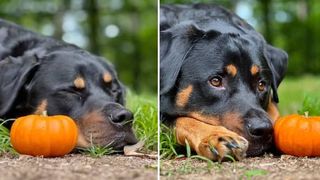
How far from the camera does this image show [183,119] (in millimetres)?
4895

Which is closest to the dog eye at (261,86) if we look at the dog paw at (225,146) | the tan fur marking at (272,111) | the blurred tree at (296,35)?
the tan fur marking at (272,111)

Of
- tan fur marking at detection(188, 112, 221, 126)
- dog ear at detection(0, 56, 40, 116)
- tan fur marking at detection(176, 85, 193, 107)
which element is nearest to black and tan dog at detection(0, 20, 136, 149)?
dog ear at detection(0, 56, 40, 116)

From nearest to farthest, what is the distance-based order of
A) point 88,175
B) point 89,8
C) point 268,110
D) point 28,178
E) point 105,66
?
1. point 28,178
2. point 88,175
3. point 268,110
4. point 105,66
5. point 89,8

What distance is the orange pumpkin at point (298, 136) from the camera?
479cm

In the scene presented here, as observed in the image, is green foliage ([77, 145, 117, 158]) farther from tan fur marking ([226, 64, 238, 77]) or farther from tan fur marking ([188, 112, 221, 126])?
tan fur marking ([226, 64, 238, 77])

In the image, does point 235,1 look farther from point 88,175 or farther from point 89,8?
point 88,175

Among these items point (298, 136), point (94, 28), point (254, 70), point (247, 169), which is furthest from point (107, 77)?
point (94, 28)

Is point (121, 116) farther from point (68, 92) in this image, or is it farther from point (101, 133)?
point (68, 92)

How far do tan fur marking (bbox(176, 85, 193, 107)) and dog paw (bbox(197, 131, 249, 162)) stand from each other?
626mm

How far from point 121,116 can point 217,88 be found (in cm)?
75

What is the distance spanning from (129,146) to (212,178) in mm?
1285

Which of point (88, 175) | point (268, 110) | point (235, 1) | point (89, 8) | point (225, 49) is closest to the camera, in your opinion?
point (88, 175)

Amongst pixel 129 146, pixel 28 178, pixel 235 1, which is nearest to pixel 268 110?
pixel 129 146

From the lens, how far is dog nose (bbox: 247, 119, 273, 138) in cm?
441
